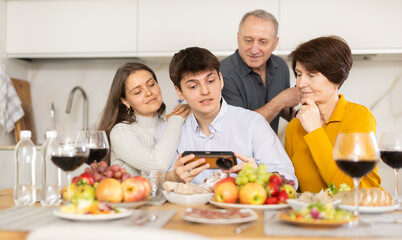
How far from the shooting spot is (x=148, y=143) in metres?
2.22

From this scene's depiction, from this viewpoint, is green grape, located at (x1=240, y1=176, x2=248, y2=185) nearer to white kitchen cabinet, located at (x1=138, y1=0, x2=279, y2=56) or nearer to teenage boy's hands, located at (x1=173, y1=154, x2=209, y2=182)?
teenage boy's hands, located at (x1=173, y1=154, x2=209, y2=182)

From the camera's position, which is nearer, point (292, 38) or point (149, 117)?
point (149, 117)

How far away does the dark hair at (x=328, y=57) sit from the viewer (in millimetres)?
1975

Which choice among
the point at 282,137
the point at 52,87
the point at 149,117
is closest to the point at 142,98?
the point at 149,117

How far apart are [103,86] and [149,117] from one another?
5.98 ft

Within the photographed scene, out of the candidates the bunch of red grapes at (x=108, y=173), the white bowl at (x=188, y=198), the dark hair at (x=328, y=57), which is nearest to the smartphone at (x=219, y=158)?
the white bowl at (x=188, y=198)

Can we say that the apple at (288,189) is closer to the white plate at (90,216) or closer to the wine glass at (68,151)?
the white plate at (90,216)

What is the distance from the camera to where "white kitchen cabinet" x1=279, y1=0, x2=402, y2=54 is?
336 centimetres

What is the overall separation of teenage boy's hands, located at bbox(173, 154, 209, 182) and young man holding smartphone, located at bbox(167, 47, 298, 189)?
0.13 metres

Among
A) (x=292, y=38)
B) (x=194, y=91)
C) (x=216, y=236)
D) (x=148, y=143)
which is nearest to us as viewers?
(x=216, y=236)

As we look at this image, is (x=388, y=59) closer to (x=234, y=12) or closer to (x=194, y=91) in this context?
(x=234, y=12)

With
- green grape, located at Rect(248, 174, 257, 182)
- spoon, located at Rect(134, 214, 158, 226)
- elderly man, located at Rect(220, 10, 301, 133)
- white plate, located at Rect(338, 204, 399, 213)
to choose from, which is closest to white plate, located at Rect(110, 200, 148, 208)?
spoon, located at Rect(134, 214, 158, 226)

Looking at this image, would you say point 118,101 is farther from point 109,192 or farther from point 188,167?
point 109,192

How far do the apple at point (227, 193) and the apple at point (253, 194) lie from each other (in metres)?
0.03
